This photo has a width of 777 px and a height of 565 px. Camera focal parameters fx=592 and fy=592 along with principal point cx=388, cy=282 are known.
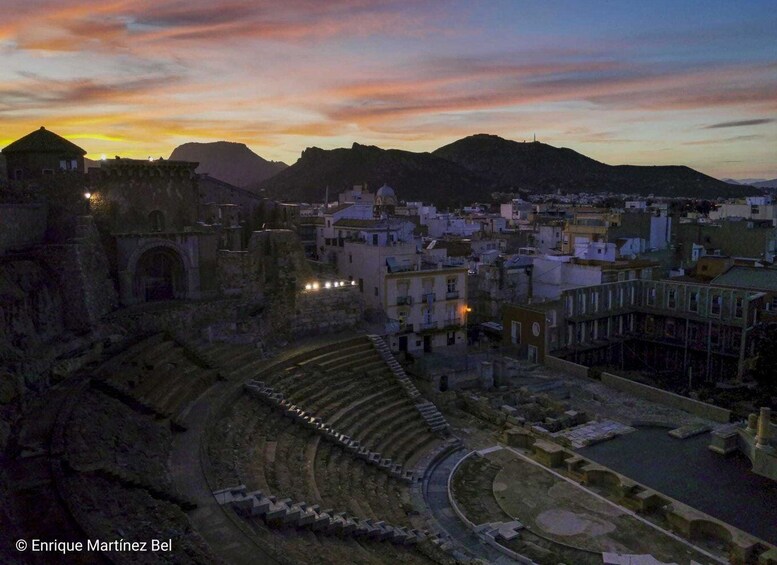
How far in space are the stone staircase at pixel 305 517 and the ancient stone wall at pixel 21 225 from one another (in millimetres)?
Answer: 15133

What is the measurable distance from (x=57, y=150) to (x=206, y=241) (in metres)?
10.2

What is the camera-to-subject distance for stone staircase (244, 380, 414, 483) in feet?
72.8

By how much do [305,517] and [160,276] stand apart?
19.8 m

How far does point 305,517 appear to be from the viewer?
50.8 feet

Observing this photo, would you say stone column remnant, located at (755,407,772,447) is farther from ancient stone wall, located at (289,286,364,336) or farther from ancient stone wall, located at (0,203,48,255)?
ancient stone wall, located at (0,203,48,255)

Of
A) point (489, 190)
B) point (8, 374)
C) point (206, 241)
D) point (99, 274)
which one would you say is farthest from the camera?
point (489, 190)

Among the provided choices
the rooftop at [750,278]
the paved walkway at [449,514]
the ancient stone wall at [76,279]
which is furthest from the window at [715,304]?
the ancient stone wall at [76,279]

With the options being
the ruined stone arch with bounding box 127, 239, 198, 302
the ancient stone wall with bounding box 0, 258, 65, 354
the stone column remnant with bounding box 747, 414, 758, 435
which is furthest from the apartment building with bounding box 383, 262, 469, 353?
the ancient stone wall with bounding box 0, 258, 65, 354

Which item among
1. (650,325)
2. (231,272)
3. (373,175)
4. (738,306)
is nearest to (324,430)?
(231,272)

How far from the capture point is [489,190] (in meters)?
174

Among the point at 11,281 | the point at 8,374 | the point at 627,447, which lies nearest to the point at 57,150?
the point at 11,281

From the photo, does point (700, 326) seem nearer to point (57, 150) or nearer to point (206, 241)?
point (206, 241)

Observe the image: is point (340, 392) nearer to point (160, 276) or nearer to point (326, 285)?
point (326, 285)

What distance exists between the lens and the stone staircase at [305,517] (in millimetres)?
14664
